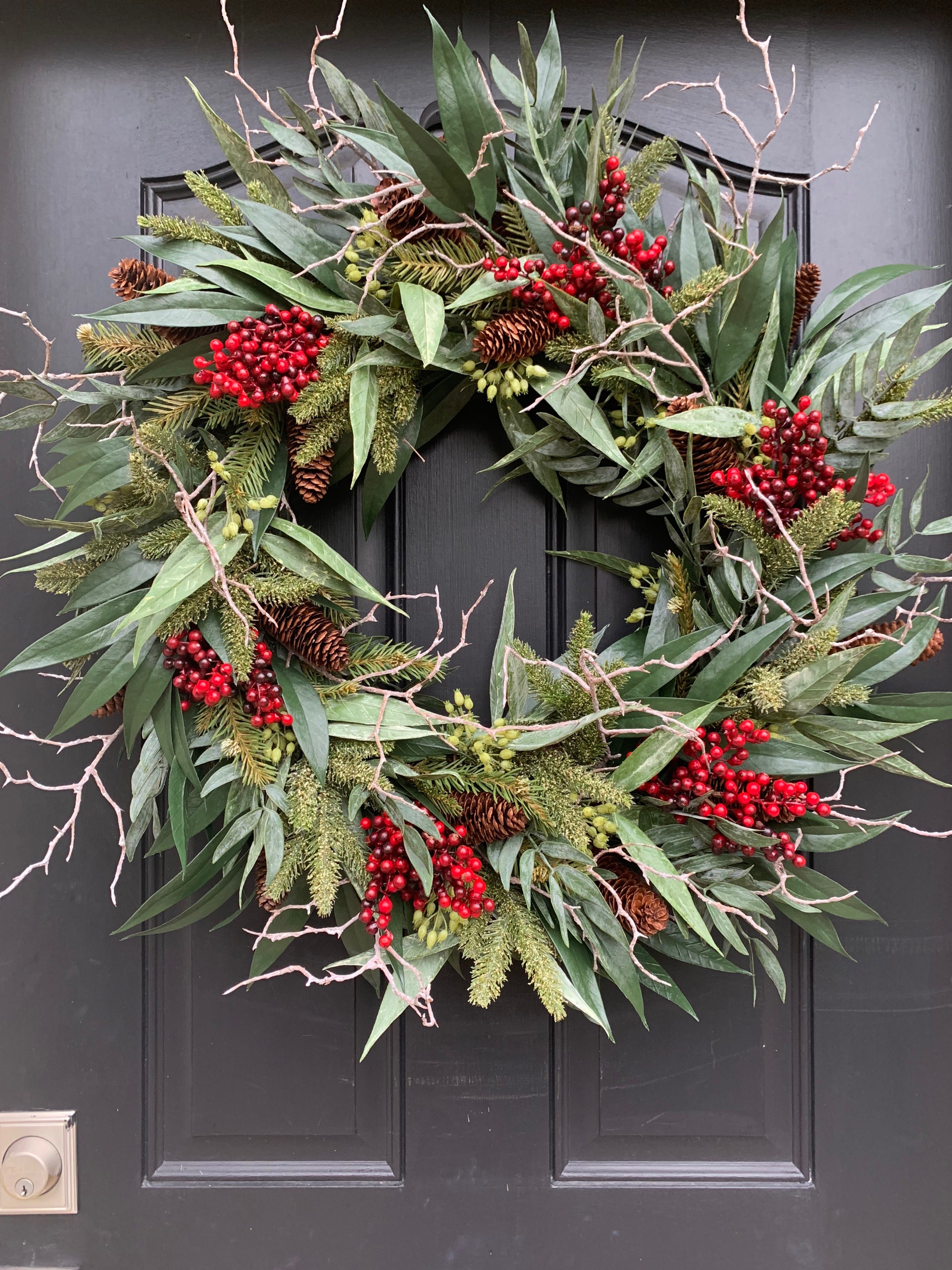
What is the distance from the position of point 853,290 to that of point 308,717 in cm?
63

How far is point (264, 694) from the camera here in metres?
0.61

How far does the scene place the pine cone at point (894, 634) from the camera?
0.62 metres

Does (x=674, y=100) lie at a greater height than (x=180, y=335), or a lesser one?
greater

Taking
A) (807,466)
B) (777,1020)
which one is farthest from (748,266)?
(777,1020)

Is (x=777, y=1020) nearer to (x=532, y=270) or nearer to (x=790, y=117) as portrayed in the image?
(x=532, y=270)

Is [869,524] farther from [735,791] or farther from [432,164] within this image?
[432,164]

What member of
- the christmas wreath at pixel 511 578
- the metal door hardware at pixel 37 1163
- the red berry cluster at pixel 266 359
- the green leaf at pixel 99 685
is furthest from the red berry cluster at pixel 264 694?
the metal door hardware at pixel 37 1163

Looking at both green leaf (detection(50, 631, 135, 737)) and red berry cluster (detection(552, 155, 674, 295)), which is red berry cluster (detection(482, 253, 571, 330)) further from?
green leaf (detection(50, 631, 135, 737))

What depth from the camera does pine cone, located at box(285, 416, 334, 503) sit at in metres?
0.63

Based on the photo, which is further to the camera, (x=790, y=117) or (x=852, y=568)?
(x=790, y=117)

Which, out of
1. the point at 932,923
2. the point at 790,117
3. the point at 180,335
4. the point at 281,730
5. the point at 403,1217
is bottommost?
the point at 403,1217

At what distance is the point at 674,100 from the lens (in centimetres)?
73

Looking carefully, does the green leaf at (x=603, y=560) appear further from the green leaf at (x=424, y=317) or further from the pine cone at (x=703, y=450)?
the green leaf at (x=424, y=317)

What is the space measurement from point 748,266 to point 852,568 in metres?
0.27
